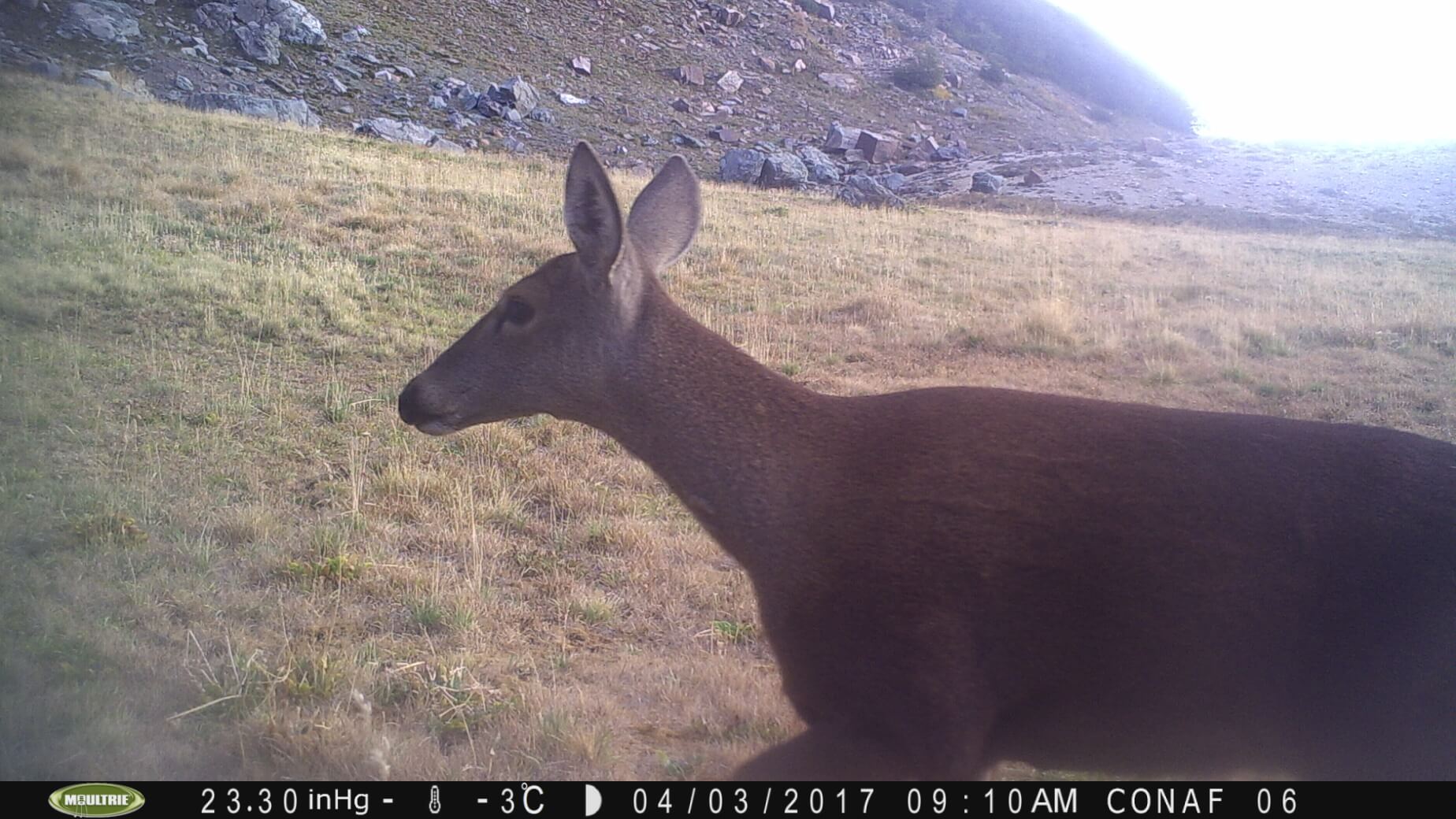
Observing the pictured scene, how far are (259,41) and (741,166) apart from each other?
14063 mm

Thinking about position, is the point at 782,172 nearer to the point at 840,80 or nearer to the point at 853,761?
the point at 840,80

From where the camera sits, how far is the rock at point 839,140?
34781 millimetres

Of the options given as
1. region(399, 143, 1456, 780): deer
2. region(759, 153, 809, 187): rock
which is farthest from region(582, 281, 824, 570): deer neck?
region(759, 153, 809, 187): rock

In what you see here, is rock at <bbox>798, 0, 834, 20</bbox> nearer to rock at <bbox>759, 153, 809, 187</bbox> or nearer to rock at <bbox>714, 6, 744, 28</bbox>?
rock at <bbox>714, 6, 744, 28</bbox>

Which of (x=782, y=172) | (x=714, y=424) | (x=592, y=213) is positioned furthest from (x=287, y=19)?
(x=714, y=424)

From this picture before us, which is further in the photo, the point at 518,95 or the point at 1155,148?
the point at 1155,148

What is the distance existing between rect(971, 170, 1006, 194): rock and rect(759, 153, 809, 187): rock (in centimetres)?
547

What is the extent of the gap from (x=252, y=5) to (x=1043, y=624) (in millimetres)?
32184

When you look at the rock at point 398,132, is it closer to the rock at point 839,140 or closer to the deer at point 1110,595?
the rock at point 839,140

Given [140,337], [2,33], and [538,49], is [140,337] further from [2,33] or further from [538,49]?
[538,49]

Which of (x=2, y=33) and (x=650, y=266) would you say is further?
(x=2, y=33)

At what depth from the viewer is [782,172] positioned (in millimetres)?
25219

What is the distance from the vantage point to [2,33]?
18.1 metres
